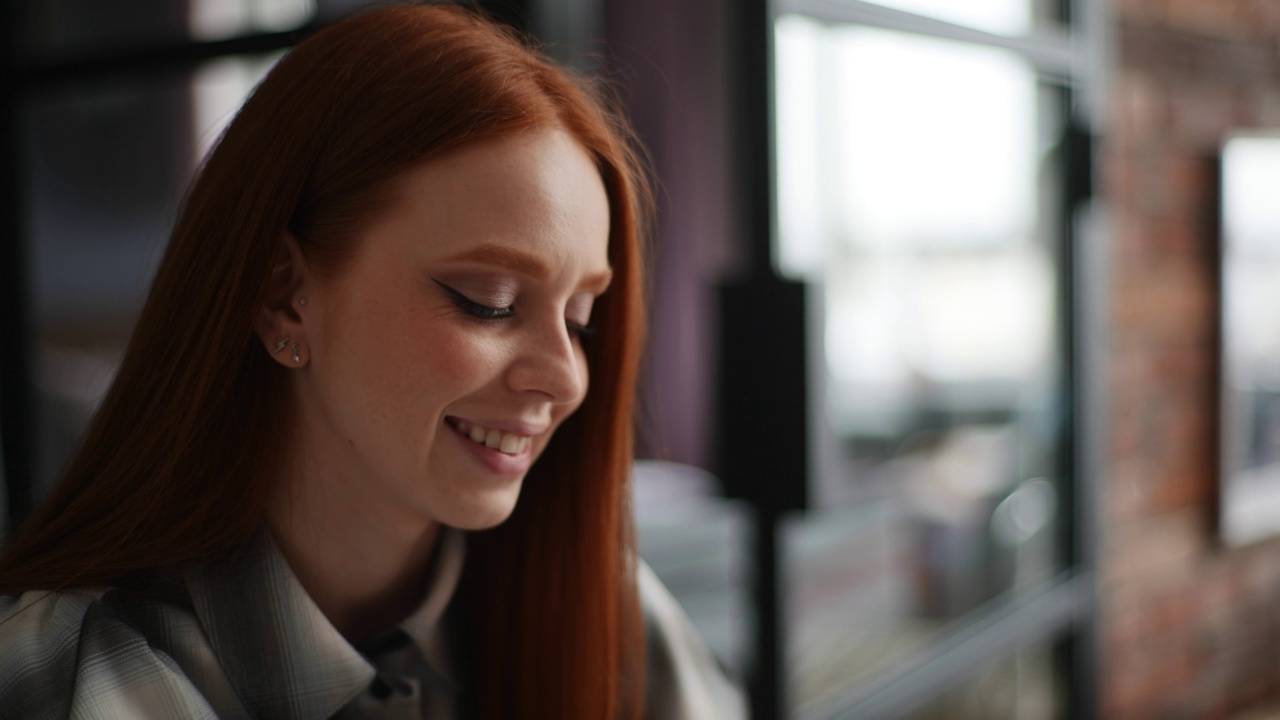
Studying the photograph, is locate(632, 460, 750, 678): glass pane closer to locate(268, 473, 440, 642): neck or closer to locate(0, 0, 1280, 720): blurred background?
locate(0, 0, 1280, 720): blurred background

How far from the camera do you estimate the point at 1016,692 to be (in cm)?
222

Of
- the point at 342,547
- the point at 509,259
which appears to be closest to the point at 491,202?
the point at 509,259

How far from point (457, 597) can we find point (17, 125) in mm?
1315

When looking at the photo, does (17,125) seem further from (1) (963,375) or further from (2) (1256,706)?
(2) (1256,706)

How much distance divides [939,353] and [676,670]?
161 cm

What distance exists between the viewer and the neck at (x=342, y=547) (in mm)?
679

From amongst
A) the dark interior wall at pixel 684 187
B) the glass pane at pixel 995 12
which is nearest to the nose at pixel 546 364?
the glass pane at pixel 995 12

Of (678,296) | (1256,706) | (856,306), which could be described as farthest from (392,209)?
(1256,706)

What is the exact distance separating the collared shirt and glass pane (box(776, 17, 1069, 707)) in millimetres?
1312

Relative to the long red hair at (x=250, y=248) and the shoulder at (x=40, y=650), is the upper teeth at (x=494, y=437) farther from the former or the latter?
the shoulder at (x=40, y=650)

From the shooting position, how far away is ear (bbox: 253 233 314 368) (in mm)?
651

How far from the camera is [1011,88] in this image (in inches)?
85.0

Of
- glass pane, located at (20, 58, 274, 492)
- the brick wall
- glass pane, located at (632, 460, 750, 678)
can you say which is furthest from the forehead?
the brick wall

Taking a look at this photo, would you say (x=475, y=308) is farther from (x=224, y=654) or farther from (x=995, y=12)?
(x=995, y=12)
